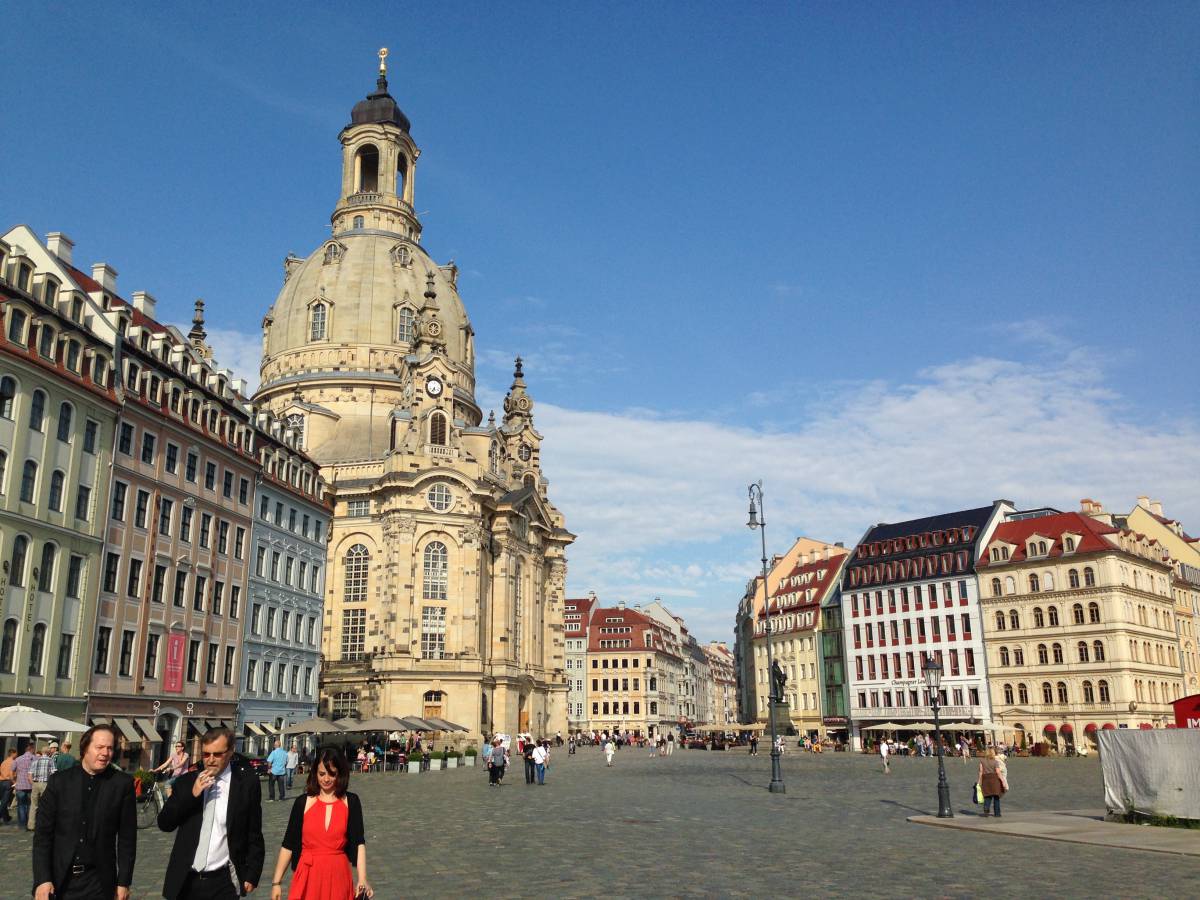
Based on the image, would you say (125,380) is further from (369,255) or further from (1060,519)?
(1060,519)

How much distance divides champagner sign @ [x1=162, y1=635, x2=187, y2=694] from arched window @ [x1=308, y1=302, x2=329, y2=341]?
188 ft

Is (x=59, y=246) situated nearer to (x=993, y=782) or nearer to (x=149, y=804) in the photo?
(x=149, y=804)

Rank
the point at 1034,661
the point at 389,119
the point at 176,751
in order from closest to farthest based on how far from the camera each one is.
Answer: the point at 176,751 < the point at 1034,661 < the point at 389,119

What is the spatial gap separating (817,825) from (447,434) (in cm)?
6694

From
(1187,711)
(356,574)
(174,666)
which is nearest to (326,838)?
(1187,711)

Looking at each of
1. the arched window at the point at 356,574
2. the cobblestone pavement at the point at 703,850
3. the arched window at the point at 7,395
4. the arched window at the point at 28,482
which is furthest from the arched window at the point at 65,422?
the arched window at the point at 356,574

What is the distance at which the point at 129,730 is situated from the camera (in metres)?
42.5

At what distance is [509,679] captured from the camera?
290ft

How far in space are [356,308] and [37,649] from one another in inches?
2652

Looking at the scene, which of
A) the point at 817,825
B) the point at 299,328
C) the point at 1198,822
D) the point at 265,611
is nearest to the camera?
the point at 1198,822

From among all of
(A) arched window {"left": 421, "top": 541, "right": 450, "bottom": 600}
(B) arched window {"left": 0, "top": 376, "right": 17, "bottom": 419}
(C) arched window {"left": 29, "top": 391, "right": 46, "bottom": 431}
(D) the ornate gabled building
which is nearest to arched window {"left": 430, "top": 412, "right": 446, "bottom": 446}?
(D) the ornate gabled building

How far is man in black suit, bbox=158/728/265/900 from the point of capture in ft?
26.1

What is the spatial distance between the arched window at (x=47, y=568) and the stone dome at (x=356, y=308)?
6062 centimetres

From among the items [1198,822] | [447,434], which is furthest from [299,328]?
[1198,822]
